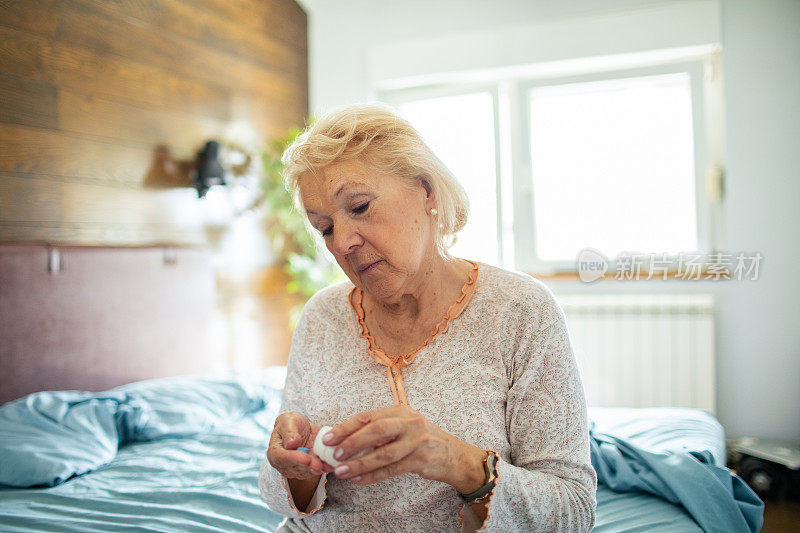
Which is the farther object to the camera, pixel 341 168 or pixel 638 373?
pixel 638 373

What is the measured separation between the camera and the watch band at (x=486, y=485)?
0.84 m

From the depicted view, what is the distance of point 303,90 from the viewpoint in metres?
3.73

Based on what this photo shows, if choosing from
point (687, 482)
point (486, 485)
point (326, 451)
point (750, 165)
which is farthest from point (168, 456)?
point (750, 165)

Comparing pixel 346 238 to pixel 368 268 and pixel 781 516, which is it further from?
pixel 781 516

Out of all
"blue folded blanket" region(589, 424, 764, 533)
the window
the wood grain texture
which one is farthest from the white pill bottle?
the window

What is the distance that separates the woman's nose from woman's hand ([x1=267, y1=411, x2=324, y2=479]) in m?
0.29

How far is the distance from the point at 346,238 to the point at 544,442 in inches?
18.1

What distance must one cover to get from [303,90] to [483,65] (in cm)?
113

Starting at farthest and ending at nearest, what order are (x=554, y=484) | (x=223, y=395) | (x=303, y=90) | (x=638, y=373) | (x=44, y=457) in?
(x=303, y=90) → (x=638, y=373) → (x=223, y=395) → (x=44, y=457) → (x=554, y=484)

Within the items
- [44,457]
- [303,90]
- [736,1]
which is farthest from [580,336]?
[44,457]

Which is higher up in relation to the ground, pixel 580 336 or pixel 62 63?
pixel 62 63

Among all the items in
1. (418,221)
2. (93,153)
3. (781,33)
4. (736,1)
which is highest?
(736,1)

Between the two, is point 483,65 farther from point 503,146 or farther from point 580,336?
point 580,336

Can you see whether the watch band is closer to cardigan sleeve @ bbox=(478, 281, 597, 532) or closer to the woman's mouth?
cardigan sleeve @ bbox=(478, 281, 597, 532)
